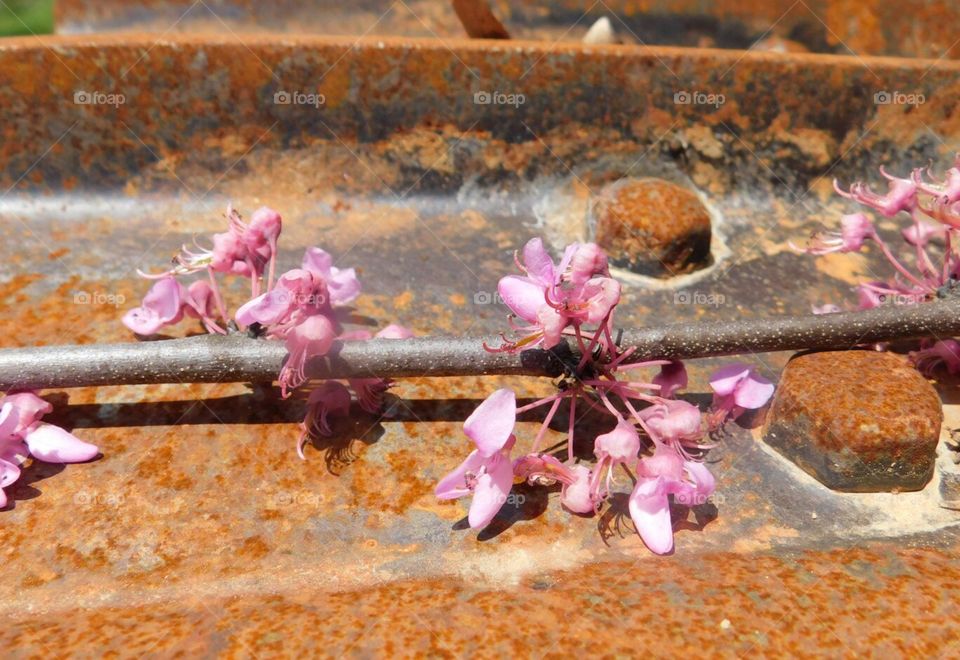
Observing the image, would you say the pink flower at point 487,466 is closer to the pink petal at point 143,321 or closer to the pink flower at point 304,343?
the pink flower at point 304,343

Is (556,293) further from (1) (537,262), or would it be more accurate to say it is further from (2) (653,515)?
(2) (653,515)

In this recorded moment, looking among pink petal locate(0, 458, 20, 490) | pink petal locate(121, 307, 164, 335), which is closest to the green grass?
pink petal locate(121, 307, 164, 335)

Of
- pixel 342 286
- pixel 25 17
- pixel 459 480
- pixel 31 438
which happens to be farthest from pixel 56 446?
pixel 25 17

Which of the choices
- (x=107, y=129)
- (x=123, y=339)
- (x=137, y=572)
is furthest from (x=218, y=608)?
(x=107, y=129)

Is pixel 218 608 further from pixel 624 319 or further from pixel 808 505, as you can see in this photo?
pixel 624 319

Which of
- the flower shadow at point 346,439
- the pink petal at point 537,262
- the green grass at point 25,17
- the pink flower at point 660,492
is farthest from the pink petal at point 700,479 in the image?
the green grass at point 25,17

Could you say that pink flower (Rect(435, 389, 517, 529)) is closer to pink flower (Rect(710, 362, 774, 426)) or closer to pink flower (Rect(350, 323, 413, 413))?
pink flower (Rect(350, 323, 413, 413))

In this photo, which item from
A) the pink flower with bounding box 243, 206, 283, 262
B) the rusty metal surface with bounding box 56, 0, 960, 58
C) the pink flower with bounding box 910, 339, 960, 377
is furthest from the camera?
the rusty metal surface with bounding box 56, 0, 960, 58
